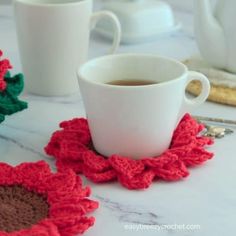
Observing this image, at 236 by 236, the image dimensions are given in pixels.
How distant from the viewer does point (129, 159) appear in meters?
0.58

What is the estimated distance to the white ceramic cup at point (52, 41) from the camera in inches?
29.5

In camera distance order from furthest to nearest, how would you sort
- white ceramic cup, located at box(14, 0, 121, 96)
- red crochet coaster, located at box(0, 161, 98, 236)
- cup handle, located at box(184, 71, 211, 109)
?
white ceramic cup, located at box(14, 0, 121, 96) → cup handle, located at box(184, 71, 211, 109) → red crochet coaster, located at box(0, 161, 98, 236)

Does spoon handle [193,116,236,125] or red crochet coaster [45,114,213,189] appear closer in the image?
red crochet coaster [45,114,213,189]

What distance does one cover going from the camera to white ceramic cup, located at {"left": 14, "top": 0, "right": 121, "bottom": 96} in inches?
29.5

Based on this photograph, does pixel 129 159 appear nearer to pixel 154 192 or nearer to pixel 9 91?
pixel 154 192

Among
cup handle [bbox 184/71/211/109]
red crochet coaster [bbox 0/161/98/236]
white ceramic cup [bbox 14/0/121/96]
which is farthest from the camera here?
white ceramic cup [bbox 14/0/121/96]

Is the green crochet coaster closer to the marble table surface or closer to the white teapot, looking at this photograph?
the marble table surface

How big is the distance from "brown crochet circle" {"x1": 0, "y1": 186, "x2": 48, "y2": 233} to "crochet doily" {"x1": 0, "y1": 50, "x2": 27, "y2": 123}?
0.47ft

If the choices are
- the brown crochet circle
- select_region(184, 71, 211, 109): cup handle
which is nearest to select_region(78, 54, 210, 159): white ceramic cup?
select_region(184, 71, 211, 109): cup handle

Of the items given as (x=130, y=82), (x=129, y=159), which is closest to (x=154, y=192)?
(x=129, y=159)

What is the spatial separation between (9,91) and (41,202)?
A: 243 millimetres

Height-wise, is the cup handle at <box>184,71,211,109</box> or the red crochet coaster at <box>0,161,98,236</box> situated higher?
the cup handle at <box>184,71,211,109</box>

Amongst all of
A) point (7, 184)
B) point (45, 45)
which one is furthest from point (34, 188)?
point (45, 45)

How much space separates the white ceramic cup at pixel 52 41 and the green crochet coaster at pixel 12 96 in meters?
0.04
